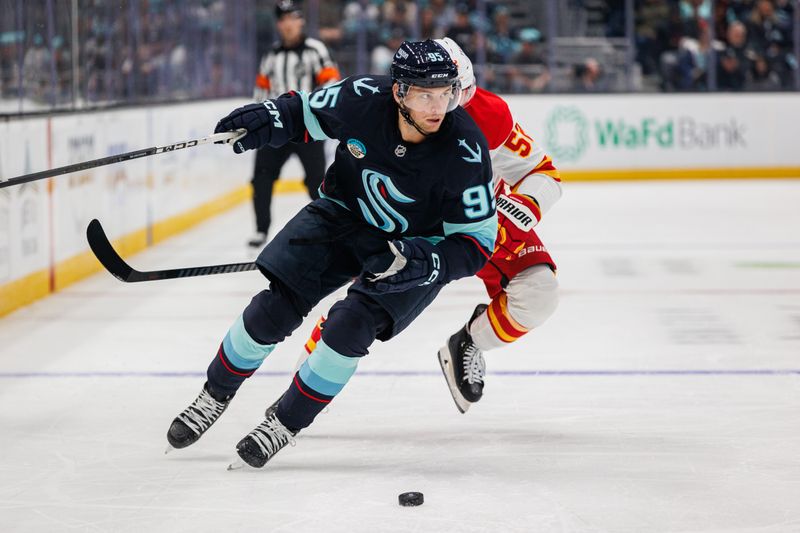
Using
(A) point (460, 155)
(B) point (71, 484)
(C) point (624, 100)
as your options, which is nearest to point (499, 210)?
(A) point (460, 155)

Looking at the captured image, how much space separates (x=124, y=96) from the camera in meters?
7.44

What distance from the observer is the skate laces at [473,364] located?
344cm

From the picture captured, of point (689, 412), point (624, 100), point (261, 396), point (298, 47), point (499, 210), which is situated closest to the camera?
point (499, 210)

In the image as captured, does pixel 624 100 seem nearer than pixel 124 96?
No

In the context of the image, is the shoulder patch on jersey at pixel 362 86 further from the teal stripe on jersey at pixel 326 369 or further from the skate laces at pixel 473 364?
the skate laces at pixel 473 364

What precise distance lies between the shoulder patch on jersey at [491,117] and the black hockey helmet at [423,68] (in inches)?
14.2

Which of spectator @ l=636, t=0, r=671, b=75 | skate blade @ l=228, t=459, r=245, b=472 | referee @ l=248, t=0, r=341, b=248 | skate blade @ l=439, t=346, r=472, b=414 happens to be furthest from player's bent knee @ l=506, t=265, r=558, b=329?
spectator @ l=636, t=0, r=671, b=75

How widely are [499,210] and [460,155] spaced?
50cm

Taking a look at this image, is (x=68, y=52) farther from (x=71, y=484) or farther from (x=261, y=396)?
(x=71, y=484)

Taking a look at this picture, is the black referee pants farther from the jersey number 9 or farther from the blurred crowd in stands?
the jersey number 9

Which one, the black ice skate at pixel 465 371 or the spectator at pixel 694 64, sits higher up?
the spectator at pixel 694 64

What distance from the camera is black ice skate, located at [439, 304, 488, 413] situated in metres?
3.43

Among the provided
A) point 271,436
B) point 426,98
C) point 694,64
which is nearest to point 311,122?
point 426,98

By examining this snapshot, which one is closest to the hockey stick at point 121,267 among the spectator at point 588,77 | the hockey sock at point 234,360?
the hockey sock at point 234,360
